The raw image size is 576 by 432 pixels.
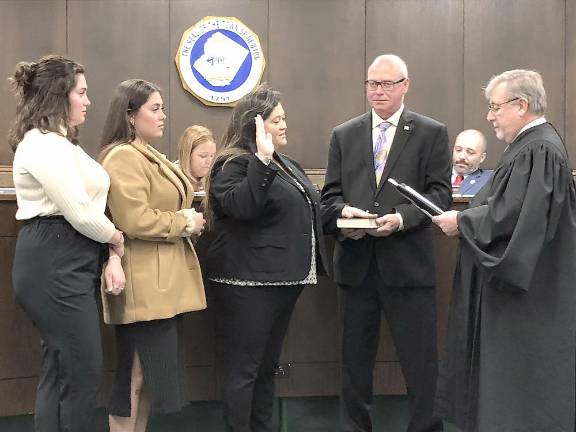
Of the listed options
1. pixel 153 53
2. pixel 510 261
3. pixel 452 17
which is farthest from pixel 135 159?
pixel 452 17

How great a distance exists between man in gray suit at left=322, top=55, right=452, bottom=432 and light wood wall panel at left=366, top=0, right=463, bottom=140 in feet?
10.2

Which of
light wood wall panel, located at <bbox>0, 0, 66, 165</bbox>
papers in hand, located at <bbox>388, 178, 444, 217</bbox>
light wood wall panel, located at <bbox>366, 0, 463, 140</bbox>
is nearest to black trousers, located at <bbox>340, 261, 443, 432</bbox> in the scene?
papers in hand, located at <bbox>388, 178, 444, 217</bbox>

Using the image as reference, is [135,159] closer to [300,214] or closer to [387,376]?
[300,214]

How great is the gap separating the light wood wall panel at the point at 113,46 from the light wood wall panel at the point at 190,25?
2.5 inches

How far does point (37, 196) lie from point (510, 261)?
1484mm

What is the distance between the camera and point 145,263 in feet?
8.27

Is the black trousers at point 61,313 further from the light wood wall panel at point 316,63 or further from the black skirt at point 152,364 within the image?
the light wood wall panel at point 316,63

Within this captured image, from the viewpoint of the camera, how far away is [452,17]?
6.05 m

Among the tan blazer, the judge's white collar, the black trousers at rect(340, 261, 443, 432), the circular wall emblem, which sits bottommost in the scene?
the black trousers at rect(340, 261, 443, 432)

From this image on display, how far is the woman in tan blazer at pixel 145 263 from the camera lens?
2.46 m

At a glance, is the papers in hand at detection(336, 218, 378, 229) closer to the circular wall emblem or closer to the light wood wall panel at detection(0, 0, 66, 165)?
the circular wall emblem

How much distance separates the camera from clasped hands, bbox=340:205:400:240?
2789 mm

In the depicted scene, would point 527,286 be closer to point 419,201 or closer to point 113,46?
point 419,201

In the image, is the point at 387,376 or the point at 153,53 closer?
the point at 387,376
